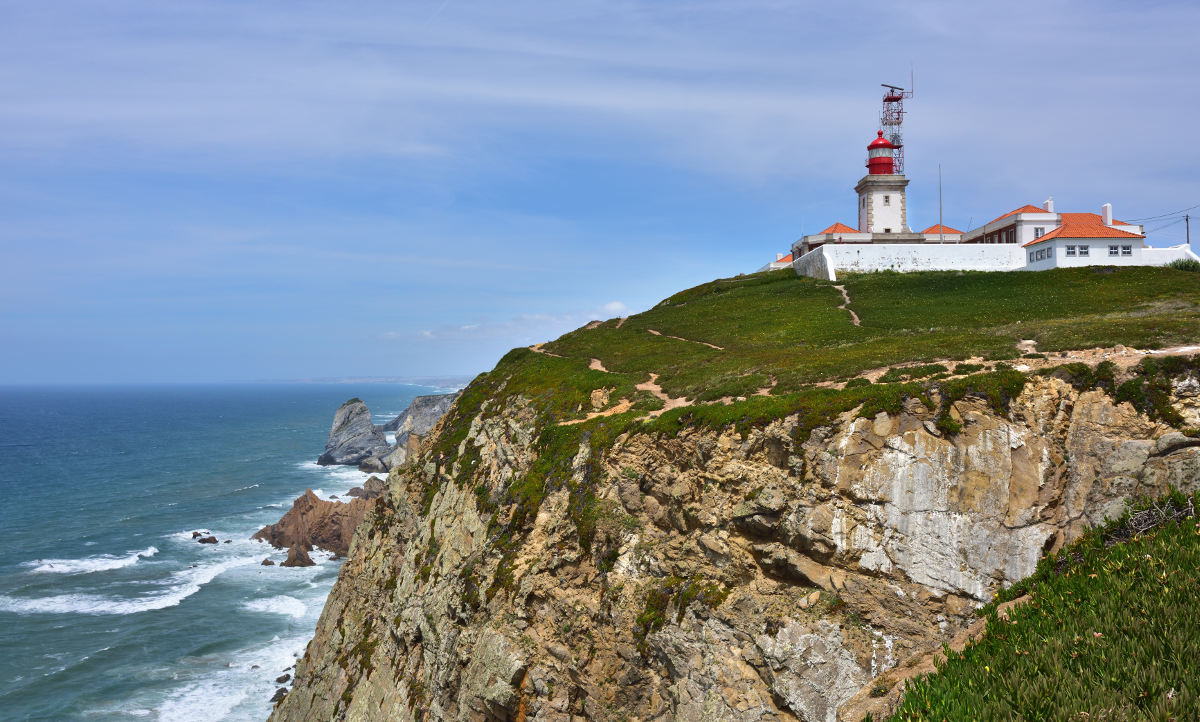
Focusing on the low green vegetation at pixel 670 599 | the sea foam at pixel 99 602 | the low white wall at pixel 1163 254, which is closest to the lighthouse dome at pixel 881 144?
the low white wall at pixel 1163 254

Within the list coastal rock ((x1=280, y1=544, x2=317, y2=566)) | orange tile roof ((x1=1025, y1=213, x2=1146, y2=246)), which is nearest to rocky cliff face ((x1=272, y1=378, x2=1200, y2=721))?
orange tile roof ((x1=1025, y1=213, x2=1146, y2=246))

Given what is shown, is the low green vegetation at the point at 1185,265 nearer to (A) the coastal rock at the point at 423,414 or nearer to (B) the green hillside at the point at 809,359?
(B) the green hillside at the point at 809,359

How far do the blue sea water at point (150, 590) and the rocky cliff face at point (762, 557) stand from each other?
21.7 meters

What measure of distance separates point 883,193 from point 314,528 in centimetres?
6325

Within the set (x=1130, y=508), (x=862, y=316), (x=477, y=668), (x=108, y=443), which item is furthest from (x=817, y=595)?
(x=108, y=443)

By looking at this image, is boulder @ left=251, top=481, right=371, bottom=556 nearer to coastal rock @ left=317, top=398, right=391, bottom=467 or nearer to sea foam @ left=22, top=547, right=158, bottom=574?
sea foam @ left=22, top=547, right=158, bottom=574

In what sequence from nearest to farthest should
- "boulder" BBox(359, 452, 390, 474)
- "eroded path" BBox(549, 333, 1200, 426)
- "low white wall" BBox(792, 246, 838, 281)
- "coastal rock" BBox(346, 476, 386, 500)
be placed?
1. "eroded path" BBox(549, 333, 1200, 426)
2. "low white wall" BBox(792, 246, 838, 281)
3. "coastal rock" BBox(346, 476, 386, 500)
4. "boulder" BBox(359, 452, 390, 474)

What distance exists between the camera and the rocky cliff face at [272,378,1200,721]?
1712cm

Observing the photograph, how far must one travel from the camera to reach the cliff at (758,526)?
56.5 feet

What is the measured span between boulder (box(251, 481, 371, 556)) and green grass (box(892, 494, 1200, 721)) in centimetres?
6351

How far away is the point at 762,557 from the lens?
63.8ft

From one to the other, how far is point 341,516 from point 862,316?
5367 centimetres

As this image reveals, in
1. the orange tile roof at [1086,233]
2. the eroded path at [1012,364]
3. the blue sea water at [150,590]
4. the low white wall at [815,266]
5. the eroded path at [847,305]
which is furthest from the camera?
the low white wall at [815,266]

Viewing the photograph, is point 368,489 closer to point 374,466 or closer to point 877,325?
point 374,466
